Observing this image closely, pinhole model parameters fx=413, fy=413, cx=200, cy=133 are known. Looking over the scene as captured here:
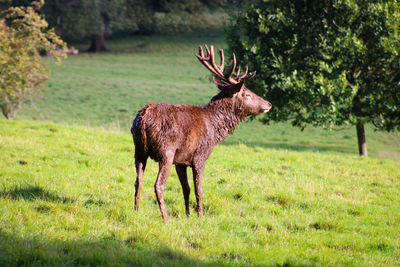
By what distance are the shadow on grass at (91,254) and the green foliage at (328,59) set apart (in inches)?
435

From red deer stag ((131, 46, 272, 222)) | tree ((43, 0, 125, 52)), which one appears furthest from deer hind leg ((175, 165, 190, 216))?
tree ((43, 0, 125, 52))

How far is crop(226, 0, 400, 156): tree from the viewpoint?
15148 mm

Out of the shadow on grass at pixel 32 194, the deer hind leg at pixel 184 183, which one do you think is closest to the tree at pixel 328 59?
the deer hind leg at pixel 184 183

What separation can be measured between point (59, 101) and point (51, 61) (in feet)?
56.0

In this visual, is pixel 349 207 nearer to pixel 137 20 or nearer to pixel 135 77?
pixel 135 77

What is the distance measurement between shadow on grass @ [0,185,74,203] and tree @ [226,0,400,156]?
33.2 ft

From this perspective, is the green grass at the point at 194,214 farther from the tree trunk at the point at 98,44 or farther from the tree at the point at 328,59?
the tree trunk at the point at 98,44

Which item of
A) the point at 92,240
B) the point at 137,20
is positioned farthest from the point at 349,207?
the point at 137,20

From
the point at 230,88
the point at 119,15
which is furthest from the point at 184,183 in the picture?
the point at 119,15

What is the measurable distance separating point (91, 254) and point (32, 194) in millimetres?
3003

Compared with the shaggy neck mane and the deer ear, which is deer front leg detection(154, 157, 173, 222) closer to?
the shaggy neck mane

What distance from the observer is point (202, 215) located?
735cm

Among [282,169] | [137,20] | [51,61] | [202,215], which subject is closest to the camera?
[202,215]

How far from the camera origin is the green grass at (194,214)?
5.37 m
